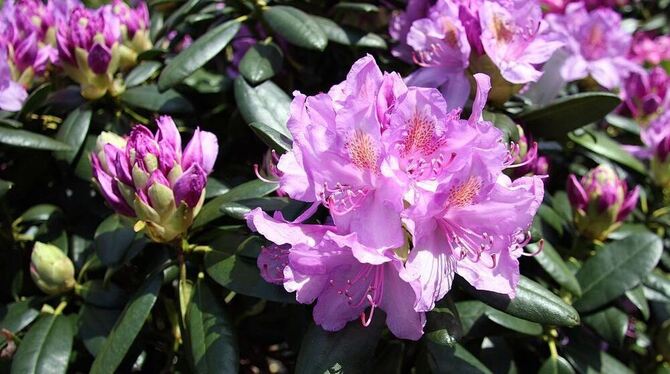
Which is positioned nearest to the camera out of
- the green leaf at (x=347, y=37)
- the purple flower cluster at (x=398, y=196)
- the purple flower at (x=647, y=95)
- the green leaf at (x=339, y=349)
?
the purple flower cluster at (x=398, y=196)

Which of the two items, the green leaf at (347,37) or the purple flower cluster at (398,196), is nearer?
the purple flower cluster at (398,196)

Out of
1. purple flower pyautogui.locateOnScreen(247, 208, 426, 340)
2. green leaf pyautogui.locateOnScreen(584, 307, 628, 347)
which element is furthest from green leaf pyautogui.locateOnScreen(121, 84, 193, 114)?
green leaf pyautogui.locateOnScreen(584, 307, 628, 347)

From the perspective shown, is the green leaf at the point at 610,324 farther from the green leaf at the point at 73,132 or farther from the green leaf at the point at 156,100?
the green leaf at the point at 73,132

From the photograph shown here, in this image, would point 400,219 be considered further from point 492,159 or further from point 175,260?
point 175,260

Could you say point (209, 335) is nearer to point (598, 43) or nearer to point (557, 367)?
point (557, 367)

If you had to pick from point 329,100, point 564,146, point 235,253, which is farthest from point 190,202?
point 564,146

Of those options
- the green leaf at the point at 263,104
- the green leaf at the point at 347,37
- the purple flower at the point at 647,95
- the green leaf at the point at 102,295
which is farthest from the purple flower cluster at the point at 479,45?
the purple flower at the point at 647,95

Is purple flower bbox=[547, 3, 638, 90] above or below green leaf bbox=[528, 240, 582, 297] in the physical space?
above

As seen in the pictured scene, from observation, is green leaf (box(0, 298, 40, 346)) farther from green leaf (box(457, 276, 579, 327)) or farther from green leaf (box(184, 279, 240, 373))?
green leaf (box(457, 276, 579, 327))
